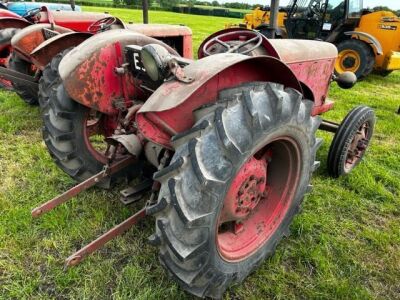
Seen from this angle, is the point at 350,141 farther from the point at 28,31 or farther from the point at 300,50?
the point at 28,31

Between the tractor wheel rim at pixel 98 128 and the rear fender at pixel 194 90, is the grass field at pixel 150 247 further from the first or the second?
the rear fender at pixel 194 90

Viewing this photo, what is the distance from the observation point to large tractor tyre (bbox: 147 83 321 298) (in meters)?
1.50

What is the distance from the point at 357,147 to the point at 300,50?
3.94 feet

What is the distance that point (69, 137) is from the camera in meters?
2.58

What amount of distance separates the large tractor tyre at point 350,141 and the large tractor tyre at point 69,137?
1741 millimetres

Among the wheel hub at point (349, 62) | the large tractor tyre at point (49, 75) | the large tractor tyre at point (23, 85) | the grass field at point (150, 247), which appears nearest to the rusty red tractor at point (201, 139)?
the grass field at point (150, 247)

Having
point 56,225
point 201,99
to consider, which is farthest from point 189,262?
point 56,225

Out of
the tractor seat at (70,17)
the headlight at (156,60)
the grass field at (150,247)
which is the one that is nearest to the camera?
the headlight at (156,60)

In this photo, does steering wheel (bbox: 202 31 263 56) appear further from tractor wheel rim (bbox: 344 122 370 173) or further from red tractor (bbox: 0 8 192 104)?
tractor wheel rim (bbox: 344 122 370 173)

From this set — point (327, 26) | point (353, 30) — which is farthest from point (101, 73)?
point (353, 30)

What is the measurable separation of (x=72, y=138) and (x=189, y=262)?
4.81 feet

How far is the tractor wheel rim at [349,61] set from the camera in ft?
25.0

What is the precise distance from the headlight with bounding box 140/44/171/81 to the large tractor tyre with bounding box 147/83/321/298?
0.88 feet

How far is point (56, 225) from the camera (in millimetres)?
2480
